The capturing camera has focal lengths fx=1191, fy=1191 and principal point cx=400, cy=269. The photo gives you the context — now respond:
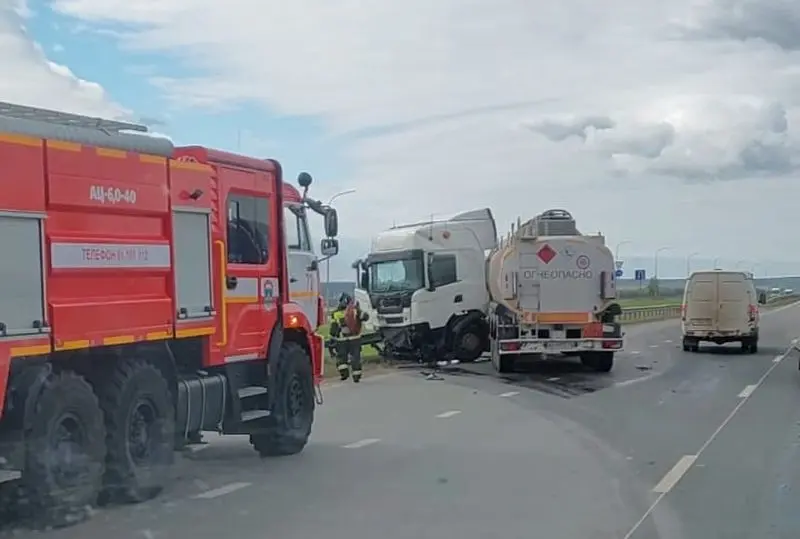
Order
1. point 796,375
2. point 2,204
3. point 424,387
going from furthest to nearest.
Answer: point 796,375 → point 424,387 → point 2,204

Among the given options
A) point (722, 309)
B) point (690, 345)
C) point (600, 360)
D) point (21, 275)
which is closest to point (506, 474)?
point (21, 275)

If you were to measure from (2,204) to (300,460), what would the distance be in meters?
5.08

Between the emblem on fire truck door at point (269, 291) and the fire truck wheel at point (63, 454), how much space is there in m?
3.17

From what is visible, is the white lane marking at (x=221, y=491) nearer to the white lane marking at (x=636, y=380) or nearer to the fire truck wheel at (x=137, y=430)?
the fire truck wheel at (x=137, y=430)

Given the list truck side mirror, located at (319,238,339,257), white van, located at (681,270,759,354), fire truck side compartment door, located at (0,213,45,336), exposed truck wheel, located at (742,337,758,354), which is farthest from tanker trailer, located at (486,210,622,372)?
fire truck side compartment door, located at (0,213,45,336)

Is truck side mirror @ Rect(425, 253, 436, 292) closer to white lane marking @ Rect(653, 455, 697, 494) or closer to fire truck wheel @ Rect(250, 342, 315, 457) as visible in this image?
fire truck wheel @ Rect(250, 342, 315, 457)

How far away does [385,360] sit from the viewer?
30344 millimetres

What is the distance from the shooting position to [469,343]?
96.7ft

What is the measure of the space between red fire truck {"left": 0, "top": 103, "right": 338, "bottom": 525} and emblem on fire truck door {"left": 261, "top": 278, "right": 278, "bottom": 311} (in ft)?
0.07

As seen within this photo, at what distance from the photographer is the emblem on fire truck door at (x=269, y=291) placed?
12.5 meters

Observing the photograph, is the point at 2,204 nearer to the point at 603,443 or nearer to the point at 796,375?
the point at 603,443

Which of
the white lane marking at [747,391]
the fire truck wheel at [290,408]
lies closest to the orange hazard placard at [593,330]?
the white lane marking at [747,391]

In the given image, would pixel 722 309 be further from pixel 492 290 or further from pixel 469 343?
pixel 492 290

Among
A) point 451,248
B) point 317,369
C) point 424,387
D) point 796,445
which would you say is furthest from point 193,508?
point 451,248
